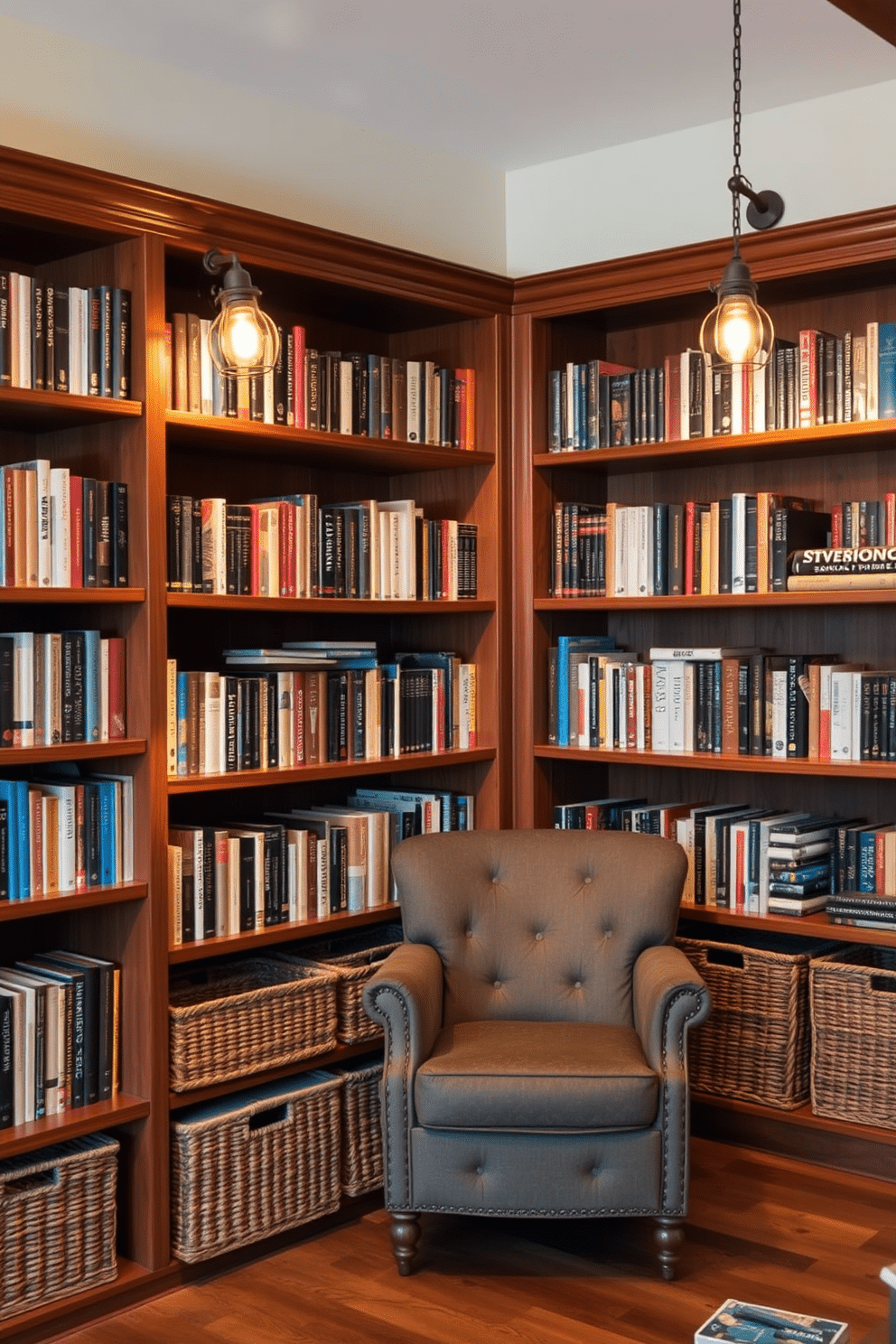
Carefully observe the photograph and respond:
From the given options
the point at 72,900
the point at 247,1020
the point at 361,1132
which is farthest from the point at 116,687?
the point at 361,1132

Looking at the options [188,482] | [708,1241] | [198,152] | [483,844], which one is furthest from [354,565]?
[708,1241]

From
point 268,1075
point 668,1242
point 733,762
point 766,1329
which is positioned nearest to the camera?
point 766,1329

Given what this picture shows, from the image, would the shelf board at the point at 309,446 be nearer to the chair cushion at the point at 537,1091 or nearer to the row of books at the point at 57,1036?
the row of books at the point at 57,1036

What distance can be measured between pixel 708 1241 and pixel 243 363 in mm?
2161

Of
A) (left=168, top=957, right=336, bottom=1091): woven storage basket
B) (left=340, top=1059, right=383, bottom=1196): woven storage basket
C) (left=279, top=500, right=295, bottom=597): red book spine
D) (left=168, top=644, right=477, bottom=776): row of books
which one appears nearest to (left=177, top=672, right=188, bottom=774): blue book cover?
(left=168, top=644, right=477, bottom=776): row of books

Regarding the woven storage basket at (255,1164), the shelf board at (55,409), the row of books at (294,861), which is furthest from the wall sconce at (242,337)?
the woven storage basket at (255,1164)

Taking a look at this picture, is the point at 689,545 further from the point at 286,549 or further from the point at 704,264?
the point at 286,549

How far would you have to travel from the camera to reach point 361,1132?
11.3ft

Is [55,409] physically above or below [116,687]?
above

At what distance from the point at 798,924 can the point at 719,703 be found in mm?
601

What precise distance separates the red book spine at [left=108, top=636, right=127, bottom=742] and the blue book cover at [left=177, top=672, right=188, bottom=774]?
148mm

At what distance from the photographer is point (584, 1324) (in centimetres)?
285

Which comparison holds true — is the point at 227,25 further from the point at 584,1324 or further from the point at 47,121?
the point at 584,1324

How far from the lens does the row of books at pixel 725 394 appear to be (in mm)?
3465
